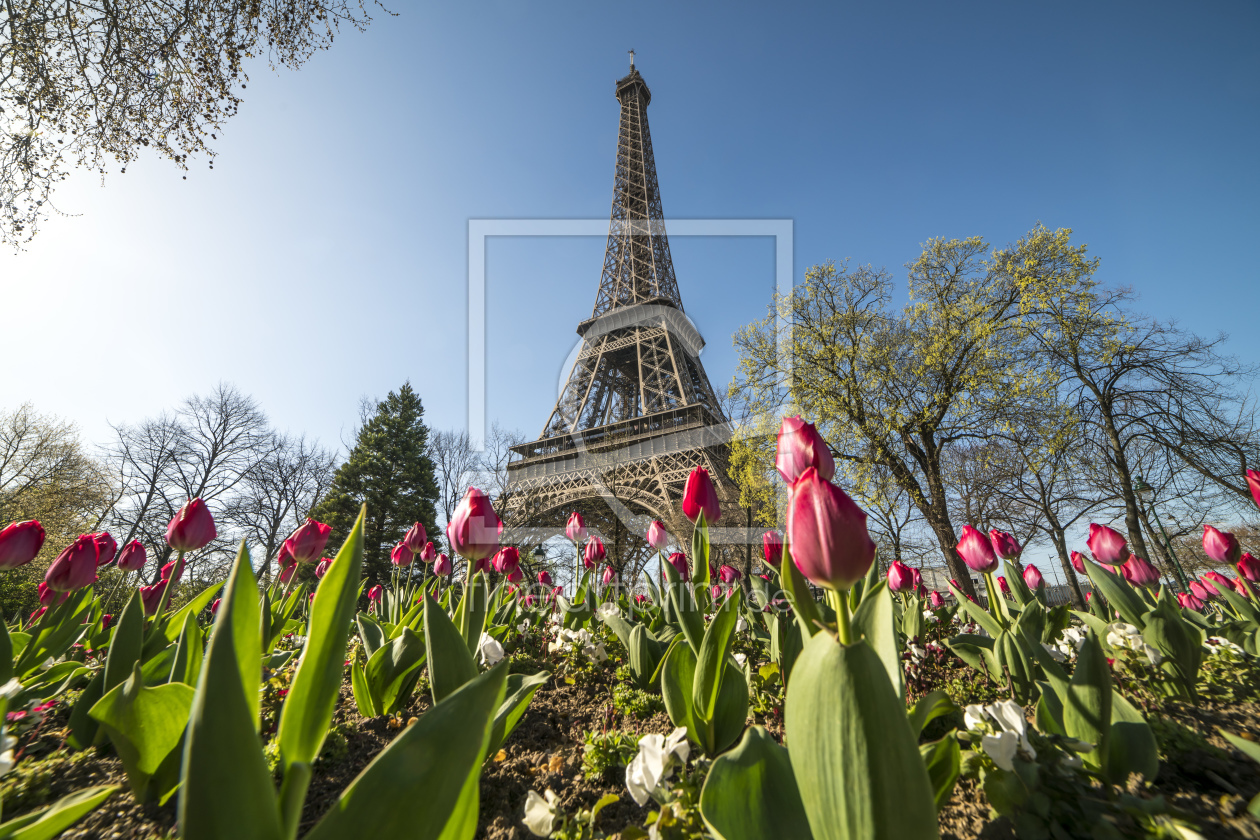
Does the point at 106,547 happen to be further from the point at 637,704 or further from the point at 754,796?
the point at 754,796

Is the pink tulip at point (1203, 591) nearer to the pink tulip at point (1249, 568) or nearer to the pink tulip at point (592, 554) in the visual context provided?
the pink tulip at point (1249, 568)

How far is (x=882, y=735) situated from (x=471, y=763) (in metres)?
0.63

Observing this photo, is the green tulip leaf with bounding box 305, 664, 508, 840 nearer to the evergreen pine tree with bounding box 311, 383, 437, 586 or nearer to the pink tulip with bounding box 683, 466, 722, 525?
the pink tulip with bounding box 683, 466, 722, 525

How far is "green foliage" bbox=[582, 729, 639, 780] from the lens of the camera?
1.54 meters

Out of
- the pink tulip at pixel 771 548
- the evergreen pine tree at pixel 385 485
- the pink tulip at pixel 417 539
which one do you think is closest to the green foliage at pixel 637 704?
the pink tulip at pixel 771 548

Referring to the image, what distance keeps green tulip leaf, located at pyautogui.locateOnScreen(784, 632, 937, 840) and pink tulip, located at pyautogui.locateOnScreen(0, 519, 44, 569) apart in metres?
3.52

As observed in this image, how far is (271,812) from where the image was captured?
69 cm

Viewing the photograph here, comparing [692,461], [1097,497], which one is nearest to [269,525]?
[692,461]

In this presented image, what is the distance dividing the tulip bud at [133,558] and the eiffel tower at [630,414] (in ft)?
35.8

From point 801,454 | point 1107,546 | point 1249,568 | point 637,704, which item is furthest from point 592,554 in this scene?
point 1249,568

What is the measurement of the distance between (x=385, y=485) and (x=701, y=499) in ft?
77.5

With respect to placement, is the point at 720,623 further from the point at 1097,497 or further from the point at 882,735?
the point at 1097,497

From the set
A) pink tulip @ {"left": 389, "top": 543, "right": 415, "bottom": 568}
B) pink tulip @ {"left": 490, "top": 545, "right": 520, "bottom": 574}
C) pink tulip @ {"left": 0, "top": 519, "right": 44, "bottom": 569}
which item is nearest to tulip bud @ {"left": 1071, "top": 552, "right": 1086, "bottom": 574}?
pink tulip @ {"left": 490, "top": 545, "right": 520, "bottom": 574}

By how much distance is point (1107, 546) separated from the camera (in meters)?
2.97
